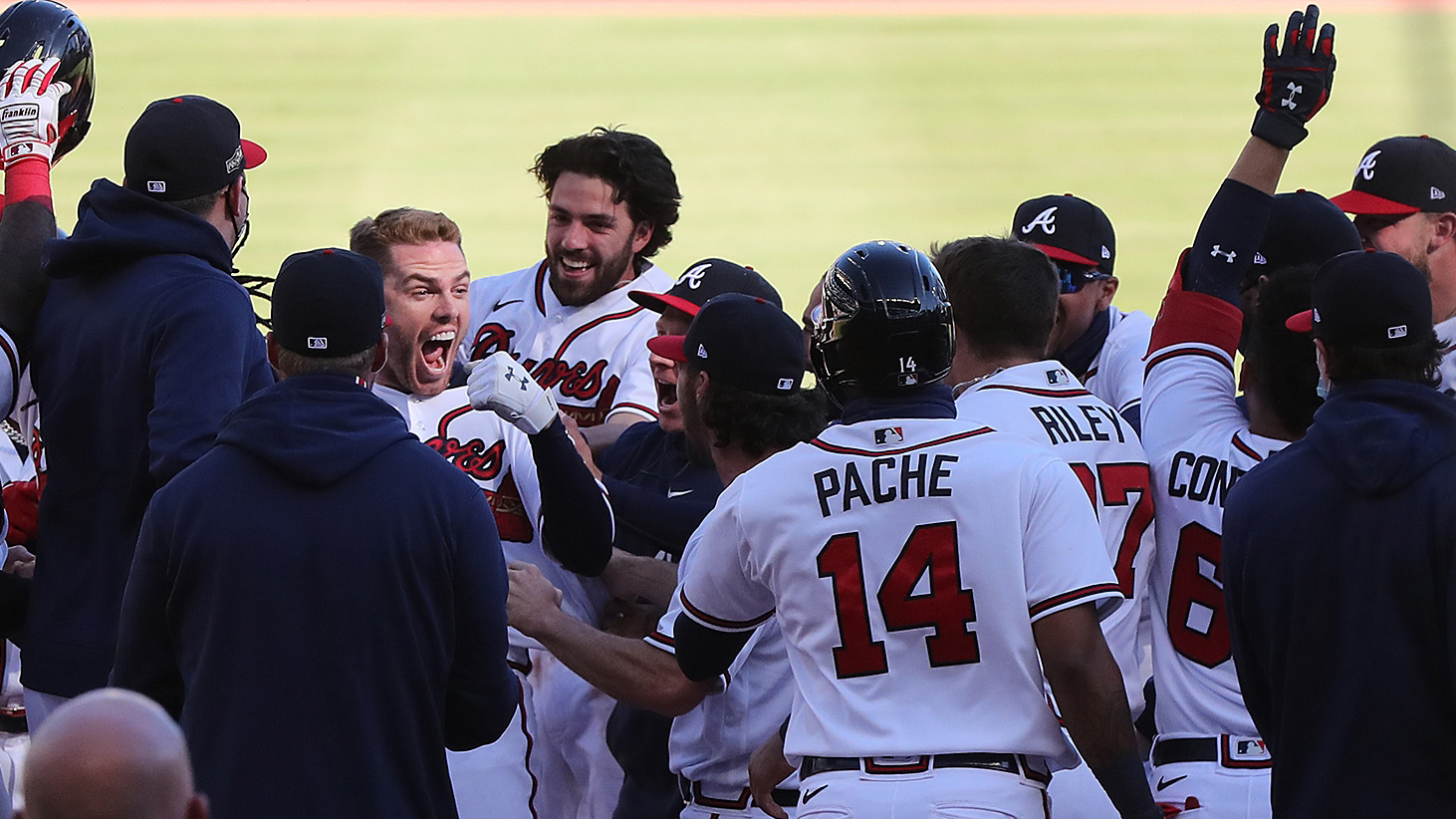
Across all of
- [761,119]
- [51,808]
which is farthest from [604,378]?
[761,119]

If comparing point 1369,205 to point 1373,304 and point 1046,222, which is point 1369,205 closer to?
point 1046,222

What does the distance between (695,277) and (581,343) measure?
2.78 ft

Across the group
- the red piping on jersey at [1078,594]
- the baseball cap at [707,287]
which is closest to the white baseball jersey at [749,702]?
the red piping on jersey at [1078,594]

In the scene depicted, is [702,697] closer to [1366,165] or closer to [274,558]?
[274,558]

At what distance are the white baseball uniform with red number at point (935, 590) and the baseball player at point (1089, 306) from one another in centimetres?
163

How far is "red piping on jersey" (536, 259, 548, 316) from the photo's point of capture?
16.4 feet

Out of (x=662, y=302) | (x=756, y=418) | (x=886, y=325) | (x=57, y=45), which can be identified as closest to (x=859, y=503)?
(x=886, y=325)

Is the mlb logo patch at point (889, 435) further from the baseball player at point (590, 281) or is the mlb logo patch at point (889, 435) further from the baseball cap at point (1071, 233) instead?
the baseball player at point (590, 281)

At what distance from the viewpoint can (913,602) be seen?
2494 mm

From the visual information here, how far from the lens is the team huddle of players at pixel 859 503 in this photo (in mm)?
2502

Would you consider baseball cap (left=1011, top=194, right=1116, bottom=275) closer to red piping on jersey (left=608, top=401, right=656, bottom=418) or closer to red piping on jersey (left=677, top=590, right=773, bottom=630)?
red piping on jersey (left=608, top=401, right=656, bottom=418)

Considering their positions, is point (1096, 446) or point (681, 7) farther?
point (681, 7)

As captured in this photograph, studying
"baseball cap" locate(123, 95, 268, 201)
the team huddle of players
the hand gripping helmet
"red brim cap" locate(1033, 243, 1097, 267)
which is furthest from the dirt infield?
the hand gripping helmet

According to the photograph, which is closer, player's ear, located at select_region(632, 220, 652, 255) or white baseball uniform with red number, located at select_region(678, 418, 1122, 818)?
white baseball uniform with red number, located at select_region(678, 418, 1122, 818)
